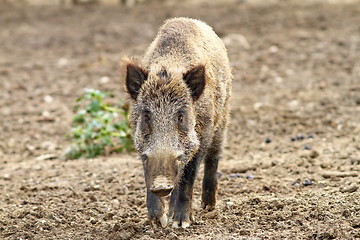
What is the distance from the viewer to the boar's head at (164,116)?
529 cm

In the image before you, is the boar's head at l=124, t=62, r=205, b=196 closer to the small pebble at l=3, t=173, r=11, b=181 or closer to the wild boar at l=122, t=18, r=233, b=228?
the wild boar at l=122, t=18, r=233, b=228

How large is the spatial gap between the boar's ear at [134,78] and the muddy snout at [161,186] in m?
1.03

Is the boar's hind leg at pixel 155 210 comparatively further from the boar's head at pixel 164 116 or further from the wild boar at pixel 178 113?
the boar's head at pixel 164 116

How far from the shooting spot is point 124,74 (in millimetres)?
5984

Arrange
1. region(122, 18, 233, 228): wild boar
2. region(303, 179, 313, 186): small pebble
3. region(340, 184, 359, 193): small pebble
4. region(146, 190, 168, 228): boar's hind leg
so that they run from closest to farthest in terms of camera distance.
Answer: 1. region(122, 18, 233, 228): wild boar
2. region(146, 190, 168, 228): boar's hind leg
3. region(340, 184, 359, 193): small pebble
4. region(303, 179, 313, 186): small pebble

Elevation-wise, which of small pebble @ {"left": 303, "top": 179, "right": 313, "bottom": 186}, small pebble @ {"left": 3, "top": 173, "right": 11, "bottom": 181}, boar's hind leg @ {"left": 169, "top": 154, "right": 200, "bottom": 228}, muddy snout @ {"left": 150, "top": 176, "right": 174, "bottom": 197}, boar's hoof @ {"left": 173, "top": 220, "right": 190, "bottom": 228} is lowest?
small pebble @ {"left": 3, "top": 173, "right": 11, "bottom": 181}

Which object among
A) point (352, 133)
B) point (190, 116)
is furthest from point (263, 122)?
point (190, 116)

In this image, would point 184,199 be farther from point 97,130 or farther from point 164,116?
point 97,130

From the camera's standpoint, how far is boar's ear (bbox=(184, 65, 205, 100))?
5.82 m

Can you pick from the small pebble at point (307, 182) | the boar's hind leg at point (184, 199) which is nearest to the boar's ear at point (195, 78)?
the boar's hind leg at point (184, 199)

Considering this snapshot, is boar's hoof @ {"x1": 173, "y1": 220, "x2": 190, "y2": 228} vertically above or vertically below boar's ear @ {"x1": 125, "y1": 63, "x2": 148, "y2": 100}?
below

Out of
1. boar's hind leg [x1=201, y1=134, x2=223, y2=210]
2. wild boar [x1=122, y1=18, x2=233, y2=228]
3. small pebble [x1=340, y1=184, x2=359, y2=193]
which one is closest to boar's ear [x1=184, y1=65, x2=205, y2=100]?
wild boar [x1=122, y1=18, x2=233, y2=228]

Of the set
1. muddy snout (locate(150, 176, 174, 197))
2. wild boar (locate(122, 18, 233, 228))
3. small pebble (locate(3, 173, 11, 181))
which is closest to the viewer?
muddy snout (locate(150, 176, 174, 197))

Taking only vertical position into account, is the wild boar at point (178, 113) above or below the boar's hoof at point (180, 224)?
above
